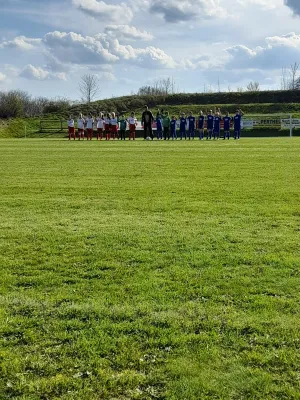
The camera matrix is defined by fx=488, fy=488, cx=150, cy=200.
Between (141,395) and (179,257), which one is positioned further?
(179,257)

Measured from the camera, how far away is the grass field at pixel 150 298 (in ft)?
10.5

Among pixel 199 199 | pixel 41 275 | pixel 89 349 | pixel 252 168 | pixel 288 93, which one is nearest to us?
pixel 89 349

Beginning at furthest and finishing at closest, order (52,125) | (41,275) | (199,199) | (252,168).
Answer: (52,125), (252,168), (199,199), (41,275)

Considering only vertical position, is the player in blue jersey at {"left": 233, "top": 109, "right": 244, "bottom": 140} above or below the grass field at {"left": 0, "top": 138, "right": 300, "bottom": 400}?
above

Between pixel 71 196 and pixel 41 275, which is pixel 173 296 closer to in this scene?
pixel 41 275

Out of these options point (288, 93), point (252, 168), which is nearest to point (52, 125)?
point (288, 93)

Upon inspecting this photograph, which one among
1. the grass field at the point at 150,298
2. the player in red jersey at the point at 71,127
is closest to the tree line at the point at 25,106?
the player in red jersey at the point at 71,127

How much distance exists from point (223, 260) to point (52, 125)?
6038 centimetres

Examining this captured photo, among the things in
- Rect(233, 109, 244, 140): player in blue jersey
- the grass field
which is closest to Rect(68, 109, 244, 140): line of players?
Rect(233, 109, 244, 140): player in blue jersey

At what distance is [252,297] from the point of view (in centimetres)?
451

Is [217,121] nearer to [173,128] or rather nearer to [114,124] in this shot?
[173,128]

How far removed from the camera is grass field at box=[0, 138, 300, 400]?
10.5 feet

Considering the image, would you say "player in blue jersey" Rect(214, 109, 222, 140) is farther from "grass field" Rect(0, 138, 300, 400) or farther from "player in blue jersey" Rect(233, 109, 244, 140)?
"grass field" Rect(0, 138, 300, 400)

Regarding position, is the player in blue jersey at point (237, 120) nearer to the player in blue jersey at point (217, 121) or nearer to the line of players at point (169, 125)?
the line of players at point (169, 125)
